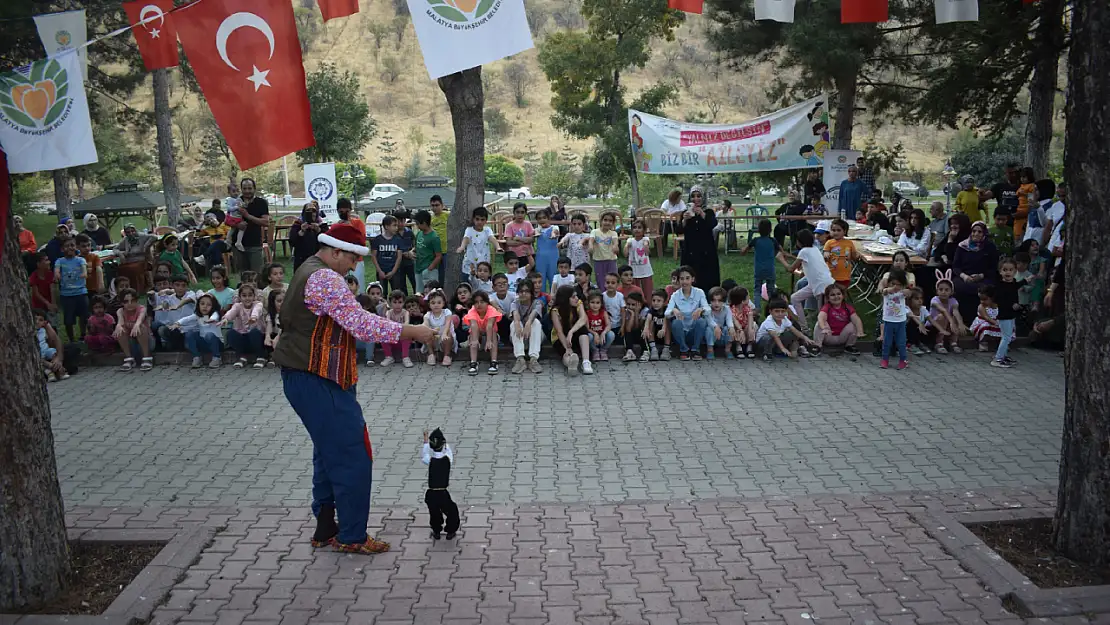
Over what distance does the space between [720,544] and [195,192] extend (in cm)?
4730

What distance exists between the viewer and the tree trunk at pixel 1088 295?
5.34 m

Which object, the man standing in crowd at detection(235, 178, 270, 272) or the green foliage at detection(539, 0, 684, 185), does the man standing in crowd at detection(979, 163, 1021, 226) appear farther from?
the man standing in crowd at detection(235, 178, 270, 272)

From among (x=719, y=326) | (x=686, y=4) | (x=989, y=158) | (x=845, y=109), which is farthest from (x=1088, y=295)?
(x=989, y=158)

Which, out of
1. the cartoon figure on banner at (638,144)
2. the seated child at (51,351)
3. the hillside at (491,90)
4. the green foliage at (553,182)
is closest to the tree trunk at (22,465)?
the seated child at (51,351)

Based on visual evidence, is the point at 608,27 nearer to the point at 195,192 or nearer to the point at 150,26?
the point at 150,26

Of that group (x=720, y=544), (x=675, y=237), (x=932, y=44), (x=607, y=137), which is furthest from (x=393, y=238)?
(x=607, y=137)

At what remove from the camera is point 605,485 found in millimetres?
7008

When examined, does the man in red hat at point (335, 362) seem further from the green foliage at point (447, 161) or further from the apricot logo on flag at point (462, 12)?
the green foliage at point (447, 161)

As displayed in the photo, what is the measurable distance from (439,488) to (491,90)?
58314 mm

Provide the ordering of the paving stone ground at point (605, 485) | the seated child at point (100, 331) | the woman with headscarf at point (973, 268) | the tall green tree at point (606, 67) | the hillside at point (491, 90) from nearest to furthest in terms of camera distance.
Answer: the paving stone ground at point (605, 485)
the seated child at point (100, 331)
the woman with headscarf at point (973, 268)
the tall green tree at point (606, 67)
the hillside at point (491, 90)

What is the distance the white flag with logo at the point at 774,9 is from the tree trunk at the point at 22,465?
7.24m

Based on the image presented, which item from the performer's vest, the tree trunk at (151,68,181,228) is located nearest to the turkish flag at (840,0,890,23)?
the performer's vest

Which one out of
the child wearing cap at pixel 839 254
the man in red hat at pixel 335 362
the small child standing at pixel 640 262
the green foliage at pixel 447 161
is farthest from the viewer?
the green foliage at pixel 447 161

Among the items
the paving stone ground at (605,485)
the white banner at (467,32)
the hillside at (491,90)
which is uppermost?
the hillside at (491,90)
